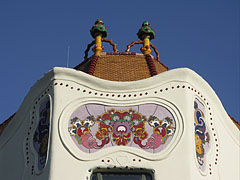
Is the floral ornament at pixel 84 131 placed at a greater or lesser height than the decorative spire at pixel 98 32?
lesser

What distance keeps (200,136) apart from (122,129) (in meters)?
1.58

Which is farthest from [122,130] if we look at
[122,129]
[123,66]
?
[123,66]

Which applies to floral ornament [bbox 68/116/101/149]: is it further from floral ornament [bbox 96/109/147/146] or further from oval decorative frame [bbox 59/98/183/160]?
floral ornament [bbox 96/109/147/146]

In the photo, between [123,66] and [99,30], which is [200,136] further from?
[99,30]

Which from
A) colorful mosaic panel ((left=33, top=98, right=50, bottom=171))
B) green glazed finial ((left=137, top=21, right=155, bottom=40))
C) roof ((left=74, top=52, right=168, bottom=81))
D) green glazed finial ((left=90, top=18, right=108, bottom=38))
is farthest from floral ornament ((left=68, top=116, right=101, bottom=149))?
green glazed finial ((left=137, top=21, right=155, bottom=40))

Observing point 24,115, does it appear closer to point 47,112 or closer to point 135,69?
point 47,112

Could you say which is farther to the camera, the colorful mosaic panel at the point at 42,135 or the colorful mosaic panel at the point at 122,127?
the colorful mosaic panel at the point at 42,135

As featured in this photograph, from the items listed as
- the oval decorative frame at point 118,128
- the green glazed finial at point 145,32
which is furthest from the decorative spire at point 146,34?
the oval decorative frame at point 118,128

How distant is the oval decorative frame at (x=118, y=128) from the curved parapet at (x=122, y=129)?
19mm

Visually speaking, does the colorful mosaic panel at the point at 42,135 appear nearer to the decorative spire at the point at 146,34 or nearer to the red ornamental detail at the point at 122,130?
the red ornamental detail at the point at 122,130

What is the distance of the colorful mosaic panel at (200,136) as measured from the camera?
47.3 ft

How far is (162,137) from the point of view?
14.4 meters

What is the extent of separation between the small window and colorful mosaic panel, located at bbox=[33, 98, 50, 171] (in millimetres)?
1098

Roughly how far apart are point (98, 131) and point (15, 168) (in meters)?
2.01
